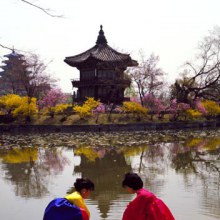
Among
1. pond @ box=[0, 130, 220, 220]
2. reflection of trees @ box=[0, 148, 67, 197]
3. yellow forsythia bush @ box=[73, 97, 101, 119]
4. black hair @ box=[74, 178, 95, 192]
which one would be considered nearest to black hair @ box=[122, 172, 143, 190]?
black hair @ box=[74, 178, 95, 192]

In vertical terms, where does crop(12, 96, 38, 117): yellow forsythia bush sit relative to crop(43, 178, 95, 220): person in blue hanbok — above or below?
above

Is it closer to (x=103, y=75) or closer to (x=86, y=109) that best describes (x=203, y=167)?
(x=86, y=109)

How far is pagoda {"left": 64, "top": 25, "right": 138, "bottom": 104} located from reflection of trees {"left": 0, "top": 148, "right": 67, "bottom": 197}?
1962 centimetres

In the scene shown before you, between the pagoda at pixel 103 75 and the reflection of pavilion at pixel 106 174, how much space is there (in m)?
21.4

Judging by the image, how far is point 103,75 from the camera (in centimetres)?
3847

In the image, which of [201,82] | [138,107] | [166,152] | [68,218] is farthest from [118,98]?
[68,218]

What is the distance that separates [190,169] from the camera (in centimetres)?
1166

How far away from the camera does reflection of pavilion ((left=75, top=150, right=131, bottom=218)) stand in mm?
8148

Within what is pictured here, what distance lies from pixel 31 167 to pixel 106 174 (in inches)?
131

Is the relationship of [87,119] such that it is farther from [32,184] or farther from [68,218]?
[68,218]

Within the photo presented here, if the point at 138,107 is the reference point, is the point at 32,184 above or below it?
below

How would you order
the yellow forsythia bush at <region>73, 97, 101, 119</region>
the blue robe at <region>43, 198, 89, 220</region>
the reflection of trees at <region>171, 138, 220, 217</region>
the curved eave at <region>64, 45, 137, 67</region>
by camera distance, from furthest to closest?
the curved eave at <region>64, 45, 137, 67</region>, the yellow forsythia bush at <region>73, 97, 101, 119</region>, the reflection of trees at <region>171, 138, 220, 217</region>, the blue robe at <region>43, 198, 89, 220</region>

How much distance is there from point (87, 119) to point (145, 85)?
758cm

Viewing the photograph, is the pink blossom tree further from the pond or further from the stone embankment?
the pond
